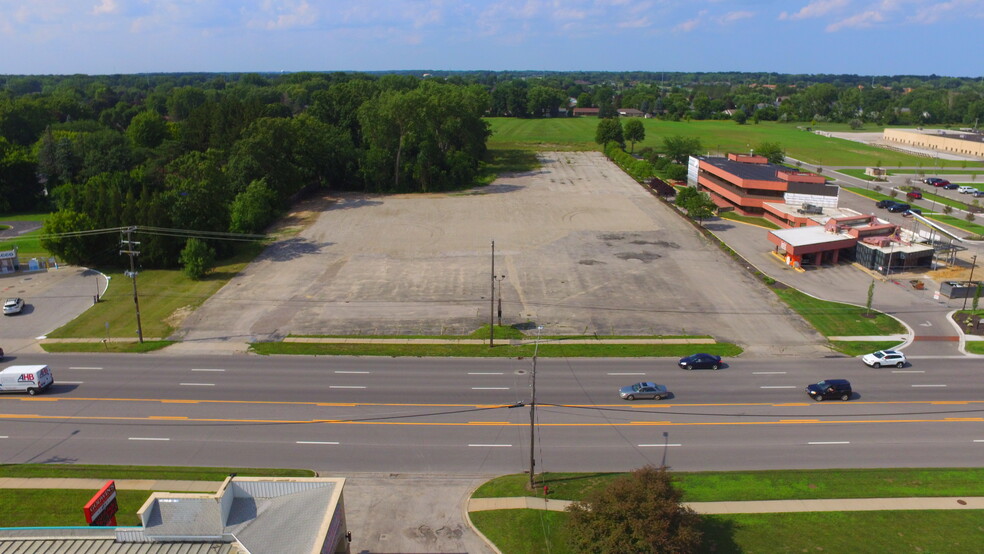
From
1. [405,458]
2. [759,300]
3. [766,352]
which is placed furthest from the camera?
[759,300]

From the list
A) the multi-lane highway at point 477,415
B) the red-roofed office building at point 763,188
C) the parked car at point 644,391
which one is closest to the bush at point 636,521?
the multi-lane highway at point 477,415

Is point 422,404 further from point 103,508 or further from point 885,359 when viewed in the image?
point 885,359

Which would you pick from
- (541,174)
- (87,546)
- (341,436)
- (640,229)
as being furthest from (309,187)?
(87,546)

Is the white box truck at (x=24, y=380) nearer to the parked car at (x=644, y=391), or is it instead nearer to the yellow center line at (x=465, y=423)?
the yellow center line at (x=465, y=423)

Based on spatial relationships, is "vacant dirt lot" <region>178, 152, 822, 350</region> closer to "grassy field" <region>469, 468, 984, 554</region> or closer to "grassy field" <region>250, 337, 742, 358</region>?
"grassy field" <region>250, 337, 742, 358</region>

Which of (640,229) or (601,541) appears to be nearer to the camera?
(601,541)

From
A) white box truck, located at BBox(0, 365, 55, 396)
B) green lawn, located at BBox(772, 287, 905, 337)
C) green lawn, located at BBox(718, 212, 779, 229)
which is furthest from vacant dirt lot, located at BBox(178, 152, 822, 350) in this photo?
white box truck, located at BBox(0, 365, 55, 396)

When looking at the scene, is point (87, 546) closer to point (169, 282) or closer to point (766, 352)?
point (766, 352)
